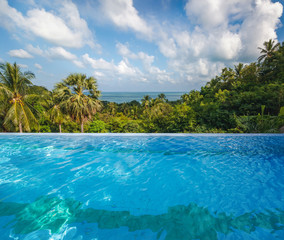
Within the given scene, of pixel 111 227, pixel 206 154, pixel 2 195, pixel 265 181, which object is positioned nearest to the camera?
pixel 111 227

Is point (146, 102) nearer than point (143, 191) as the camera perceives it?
No

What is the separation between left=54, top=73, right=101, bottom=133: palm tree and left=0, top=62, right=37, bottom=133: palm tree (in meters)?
2.11

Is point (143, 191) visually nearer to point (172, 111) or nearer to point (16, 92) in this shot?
point (172, 111)

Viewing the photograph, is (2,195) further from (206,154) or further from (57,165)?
(206,154)

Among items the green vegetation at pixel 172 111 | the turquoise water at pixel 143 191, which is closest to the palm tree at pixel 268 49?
the green vegetation at pixel 172 111

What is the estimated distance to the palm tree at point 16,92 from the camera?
8.84 metres

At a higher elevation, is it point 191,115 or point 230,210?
point 191,115

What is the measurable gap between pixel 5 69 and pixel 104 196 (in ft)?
36.7

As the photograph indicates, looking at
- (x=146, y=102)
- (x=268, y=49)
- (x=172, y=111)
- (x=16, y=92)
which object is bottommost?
(x=172, y=111)

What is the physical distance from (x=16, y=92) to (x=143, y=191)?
1104 cm

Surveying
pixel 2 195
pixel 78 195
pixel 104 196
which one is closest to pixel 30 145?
pixel 2 195

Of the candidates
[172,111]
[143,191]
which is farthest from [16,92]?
[143,191]

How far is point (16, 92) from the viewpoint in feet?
30.9

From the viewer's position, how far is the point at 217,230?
2.14 meters
